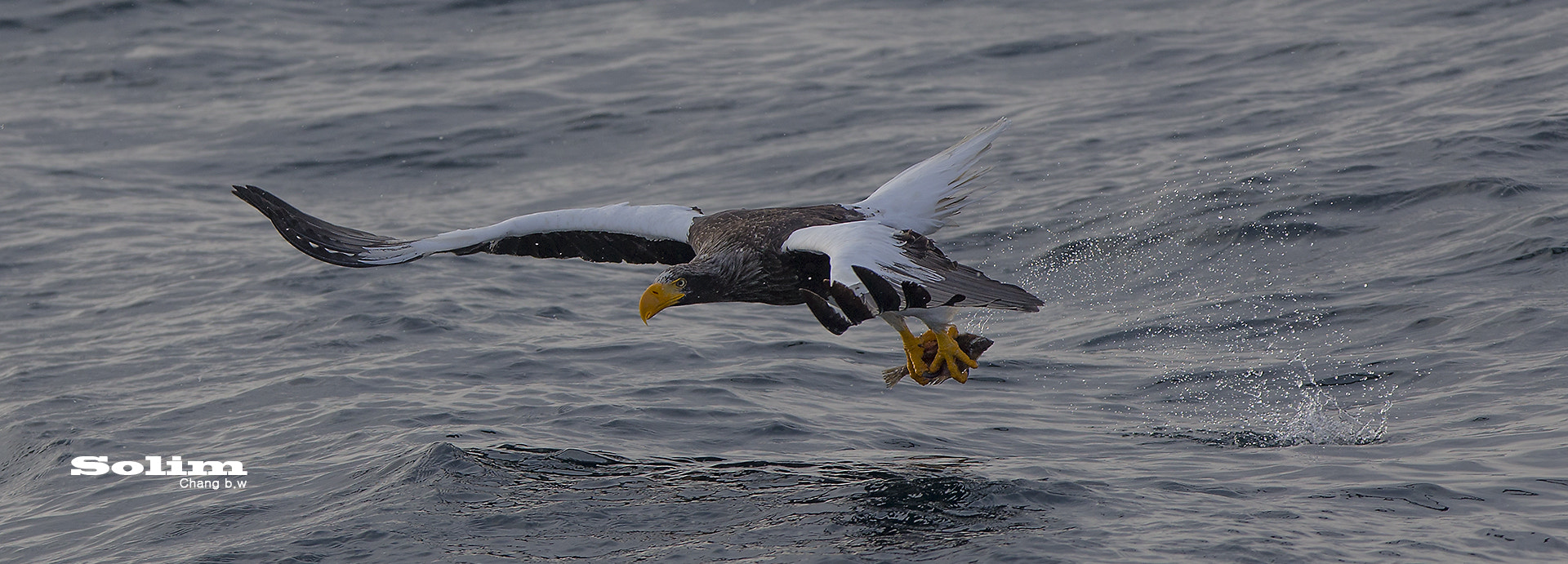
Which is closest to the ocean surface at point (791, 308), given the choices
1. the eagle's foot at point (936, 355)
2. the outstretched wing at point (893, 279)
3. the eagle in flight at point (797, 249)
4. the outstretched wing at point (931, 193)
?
the eagle's foot at point (936, 355)

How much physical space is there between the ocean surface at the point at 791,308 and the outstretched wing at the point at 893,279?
825mm

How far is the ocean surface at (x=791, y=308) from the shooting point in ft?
20.2

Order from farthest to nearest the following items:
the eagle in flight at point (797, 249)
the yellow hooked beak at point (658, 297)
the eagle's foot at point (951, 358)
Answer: the eagle's foot at point (951, 358)
the yellow hooked beak at point (658, 297)
the eagle in flight at point (797, 249)

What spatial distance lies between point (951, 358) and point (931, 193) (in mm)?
1061

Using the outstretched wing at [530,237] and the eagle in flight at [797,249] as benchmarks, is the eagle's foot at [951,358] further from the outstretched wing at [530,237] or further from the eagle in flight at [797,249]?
the outstretched wing at [530,237]

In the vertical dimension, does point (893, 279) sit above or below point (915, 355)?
above

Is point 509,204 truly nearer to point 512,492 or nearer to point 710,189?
point 710,189

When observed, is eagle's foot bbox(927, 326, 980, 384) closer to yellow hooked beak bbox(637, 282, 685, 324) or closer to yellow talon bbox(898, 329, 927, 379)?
yellow talon bbox(898, 329, 927, 379)

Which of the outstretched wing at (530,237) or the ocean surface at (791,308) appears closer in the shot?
the ocean surface at (791,308)

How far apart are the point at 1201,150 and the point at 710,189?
3916 mm

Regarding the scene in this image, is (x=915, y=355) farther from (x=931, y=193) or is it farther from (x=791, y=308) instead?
(x=791, y=308)

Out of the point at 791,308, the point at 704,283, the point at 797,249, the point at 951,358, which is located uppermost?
the point at 797,249

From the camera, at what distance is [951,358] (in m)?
7.33

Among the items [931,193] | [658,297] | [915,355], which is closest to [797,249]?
[658,297]
